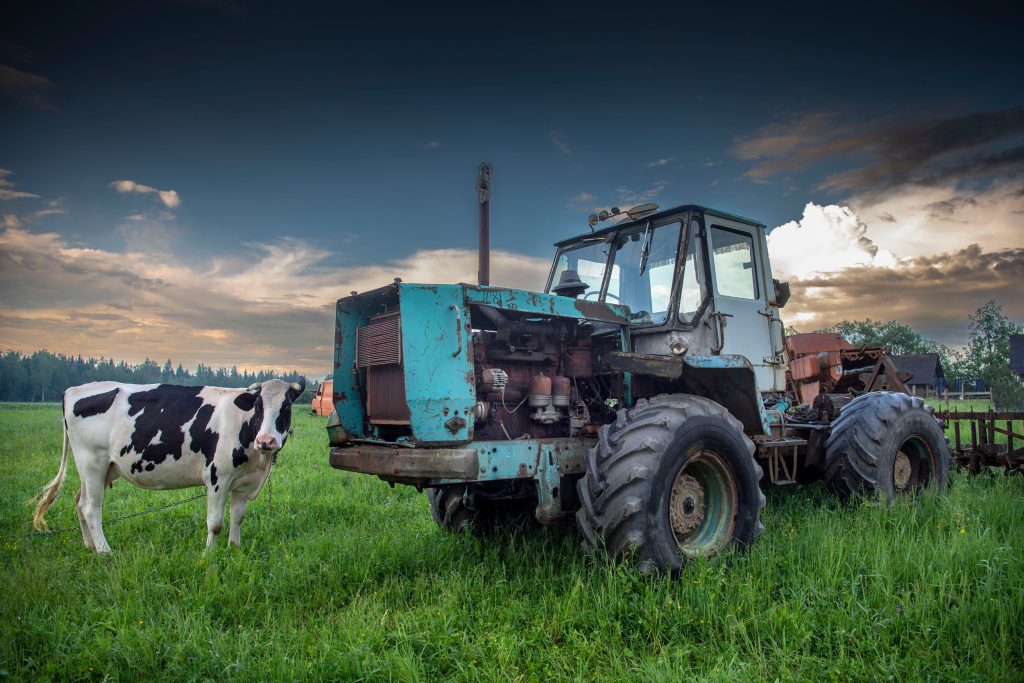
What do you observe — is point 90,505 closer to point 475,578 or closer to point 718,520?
point 475,578

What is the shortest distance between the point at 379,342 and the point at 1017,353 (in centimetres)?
5785

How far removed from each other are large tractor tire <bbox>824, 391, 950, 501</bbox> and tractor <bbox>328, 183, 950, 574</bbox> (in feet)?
0.06

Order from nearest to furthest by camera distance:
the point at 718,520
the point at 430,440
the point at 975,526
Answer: the point at 430,440 → the point at 718,520 → the point at 975,526

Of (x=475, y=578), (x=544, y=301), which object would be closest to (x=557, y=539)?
(x=475, y=578)

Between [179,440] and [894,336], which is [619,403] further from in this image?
[894,336]

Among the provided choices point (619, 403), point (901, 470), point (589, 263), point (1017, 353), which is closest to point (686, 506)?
point (619, 403)

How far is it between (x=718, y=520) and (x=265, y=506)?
5564 mm

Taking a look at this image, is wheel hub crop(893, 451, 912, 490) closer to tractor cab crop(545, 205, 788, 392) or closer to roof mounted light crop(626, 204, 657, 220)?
tractor cab crop(545, 205, 788, 392)

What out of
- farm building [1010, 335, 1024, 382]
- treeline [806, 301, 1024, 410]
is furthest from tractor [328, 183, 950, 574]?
farm building [1010, 335, 1024, 382]

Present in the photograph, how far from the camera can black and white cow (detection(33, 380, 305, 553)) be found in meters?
5.73

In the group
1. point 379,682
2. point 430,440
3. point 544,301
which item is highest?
point 544,301

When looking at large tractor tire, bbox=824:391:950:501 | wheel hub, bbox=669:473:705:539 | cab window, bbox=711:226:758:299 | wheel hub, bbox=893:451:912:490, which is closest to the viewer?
wheel hub, bbox=669:473:705:539

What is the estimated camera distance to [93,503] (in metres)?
5.71

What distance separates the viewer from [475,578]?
4430 mm
